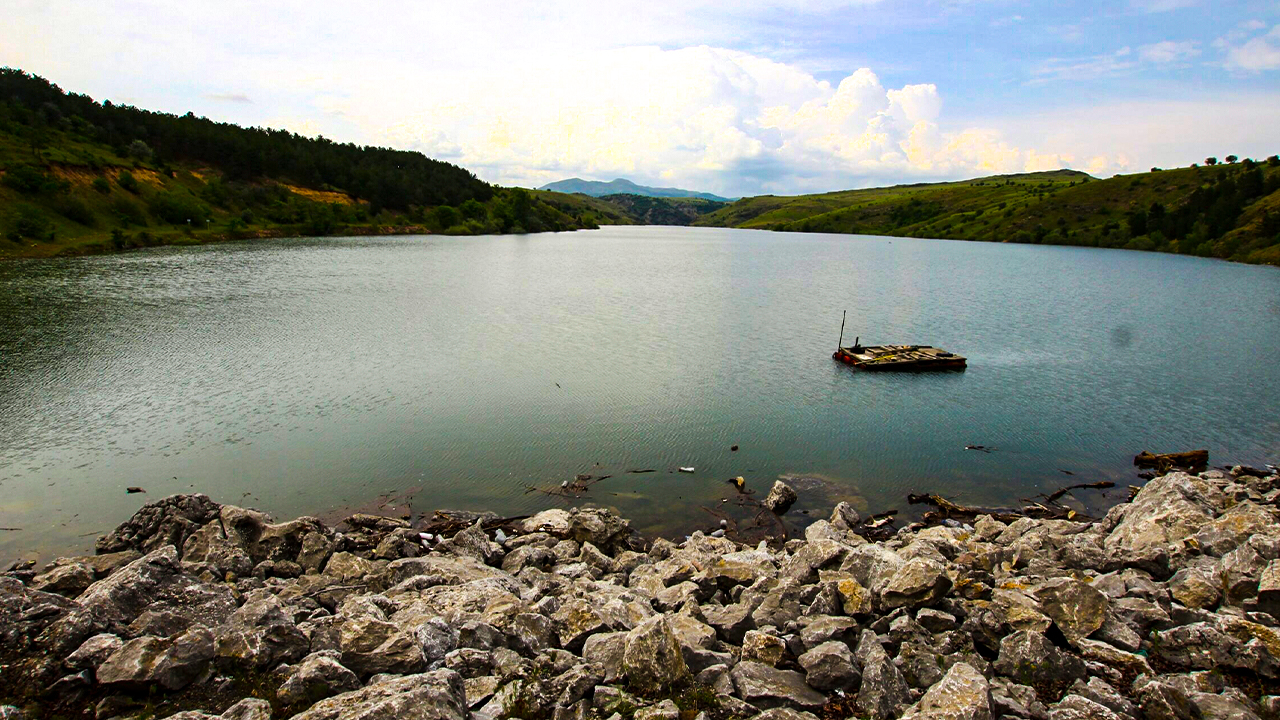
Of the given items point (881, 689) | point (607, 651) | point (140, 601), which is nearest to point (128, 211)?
point (140, 601)

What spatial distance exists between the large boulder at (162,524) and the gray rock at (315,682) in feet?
35.5

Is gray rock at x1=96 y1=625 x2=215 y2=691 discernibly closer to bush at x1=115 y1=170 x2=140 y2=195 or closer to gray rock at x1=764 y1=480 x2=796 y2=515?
Result: gray rock at x1=764 y1=480 x2=796 y2=515

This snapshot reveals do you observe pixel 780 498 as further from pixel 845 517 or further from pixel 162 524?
pixel 162 524

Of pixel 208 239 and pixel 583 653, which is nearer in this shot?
pixel 583 653

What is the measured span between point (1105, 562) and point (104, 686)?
21.2 meters

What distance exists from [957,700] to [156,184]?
169 meters

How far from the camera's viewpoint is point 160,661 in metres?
9.47

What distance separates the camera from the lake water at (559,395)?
25234 mm

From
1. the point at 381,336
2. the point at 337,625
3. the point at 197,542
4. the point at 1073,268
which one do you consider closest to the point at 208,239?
the point at 381,336

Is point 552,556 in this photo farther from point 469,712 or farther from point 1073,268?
point 1073,268

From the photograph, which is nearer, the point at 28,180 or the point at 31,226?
the point at 31,226

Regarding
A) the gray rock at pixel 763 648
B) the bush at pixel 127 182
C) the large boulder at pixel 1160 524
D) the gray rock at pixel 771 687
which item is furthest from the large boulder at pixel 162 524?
the bush at pixel 127 182

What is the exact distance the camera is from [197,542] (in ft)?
54.9

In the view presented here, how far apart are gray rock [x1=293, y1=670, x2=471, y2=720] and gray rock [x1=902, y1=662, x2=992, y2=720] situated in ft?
21.8
